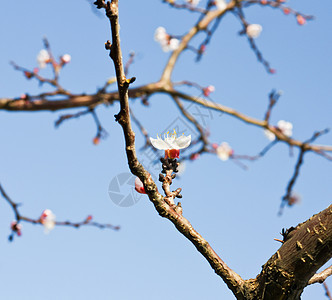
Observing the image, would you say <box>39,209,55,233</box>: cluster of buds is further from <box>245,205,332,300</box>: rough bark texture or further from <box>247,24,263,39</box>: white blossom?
<box>247,24,263,39</box>: white blossom

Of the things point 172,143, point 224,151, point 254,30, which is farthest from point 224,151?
point 172,143

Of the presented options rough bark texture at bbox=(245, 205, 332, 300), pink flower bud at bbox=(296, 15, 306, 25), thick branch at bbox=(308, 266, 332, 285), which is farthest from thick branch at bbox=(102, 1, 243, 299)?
pink flower bud at bbox=(296, 15, 306, 25)

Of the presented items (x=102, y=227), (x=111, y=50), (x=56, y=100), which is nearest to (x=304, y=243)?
(x=111, y=50)

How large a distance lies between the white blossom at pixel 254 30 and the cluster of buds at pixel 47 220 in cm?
276

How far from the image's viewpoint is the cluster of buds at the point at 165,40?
4369 mm

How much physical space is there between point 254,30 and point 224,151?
1383 mm

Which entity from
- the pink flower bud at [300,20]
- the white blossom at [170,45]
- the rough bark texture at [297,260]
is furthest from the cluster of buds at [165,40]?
the rough bark texture at [297,260]

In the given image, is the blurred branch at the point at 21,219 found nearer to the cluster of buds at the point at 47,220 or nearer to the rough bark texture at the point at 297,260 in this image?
the cluster of buds at the point at 47,220

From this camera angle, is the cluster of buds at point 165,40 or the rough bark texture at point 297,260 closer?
the rough bark texture at point 297,260

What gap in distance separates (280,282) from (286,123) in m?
3.12

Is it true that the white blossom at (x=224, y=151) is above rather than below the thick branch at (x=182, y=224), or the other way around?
above

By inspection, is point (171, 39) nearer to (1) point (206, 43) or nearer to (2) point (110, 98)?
(1) point (206, 43)

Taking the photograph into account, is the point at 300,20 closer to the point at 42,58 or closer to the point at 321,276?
the point at 42,58

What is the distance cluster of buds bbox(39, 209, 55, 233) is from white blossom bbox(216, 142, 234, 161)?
6.02 feet
